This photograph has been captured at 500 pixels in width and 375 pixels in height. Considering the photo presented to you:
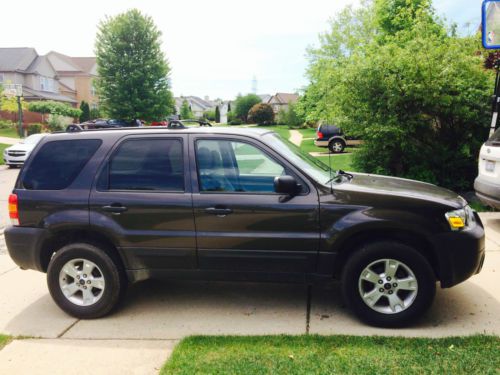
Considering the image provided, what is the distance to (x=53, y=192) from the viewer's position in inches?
174

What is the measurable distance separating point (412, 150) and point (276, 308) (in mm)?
6574

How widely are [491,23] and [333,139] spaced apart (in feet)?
48.0

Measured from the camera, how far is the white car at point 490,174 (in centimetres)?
675

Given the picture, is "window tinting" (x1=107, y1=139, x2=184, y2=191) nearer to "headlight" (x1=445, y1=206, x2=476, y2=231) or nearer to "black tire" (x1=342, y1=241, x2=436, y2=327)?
"black tire" (x1=342, y1=241, x2=436, y2=327)

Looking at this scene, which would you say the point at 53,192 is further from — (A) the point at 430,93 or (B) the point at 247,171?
(A) the point at 430,93

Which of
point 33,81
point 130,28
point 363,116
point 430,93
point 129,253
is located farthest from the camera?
point 33,81

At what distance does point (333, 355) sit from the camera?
139 inches

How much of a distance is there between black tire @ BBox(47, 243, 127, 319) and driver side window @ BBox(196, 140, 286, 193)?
3.74 feet

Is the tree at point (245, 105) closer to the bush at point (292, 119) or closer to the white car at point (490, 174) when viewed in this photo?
the bush at point (292, 119)

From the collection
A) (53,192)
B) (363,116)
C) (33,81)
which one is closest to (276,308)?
(53,192)

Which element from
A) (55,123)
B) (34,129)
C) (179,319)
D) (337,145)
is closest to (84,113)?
(55,123)

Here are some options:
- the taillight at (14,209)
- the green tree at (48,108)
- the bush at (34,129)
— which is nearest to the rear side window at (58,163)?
the taillight at (14,209)

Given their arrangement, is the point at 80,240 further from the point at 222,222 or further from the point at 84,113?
the point at 84,113

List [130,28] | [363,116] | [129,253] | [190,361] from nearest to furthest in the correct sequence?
[190,361]
[129,253]
[363,116]
[130,28]
